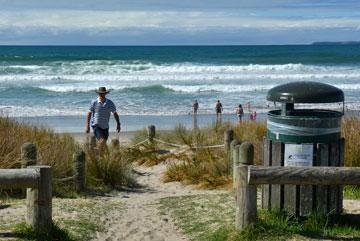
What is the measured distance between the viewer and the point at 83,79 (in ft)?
166

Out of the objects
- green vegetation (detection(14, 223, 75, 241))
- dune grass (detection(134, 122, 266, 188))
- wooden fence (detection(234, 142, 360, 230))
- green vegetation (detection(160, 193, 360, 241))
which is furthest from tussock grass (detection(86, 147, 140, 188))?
wooden fence (detection(234, 142, 360, 230))

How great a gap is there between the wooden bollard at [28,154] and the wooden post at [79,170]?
162cm

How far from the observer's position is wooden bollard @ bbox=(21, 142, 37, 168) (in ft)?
29.7

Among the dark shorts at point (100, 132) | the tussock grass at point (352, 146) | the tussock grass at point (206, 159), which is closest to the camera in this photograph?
the tussock grass at point (352, 146)

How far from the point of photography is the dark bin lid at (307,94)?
7672 mm

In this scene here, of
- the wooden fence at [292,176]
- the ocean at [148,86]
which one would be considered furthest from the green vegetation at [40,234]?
the ocean at [148,86]

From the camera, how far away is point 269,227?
755 cm

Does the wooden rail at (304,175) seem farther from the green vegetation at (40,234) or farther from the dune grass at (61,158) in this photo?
the dune grass at (61,158)

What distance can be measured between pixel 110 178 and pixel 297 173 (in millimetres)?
5381

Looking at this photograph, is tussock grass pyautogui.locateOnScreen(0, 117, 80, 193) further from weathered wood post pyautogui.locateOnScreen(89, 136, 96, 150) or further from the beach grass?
the beach grass

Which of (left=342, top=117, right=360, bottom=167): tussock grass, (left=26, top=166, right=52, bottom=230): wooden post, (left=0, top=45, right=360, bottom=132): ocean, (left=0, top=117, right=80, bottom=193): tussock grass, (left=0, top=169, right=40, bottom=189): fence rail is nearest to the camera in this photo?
(left=0, top=169, right=40, bottom=189): fence rail

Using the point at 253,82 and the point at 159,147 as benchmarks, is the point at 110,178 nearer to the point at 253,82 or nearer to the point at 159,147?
the point at 159,147

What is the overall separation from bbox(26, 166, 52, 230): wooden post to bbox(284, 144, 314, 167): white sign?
2780 millimetres

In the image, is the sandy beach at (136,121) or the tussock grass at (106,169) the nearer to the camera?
the tussock grass at (106,169)
